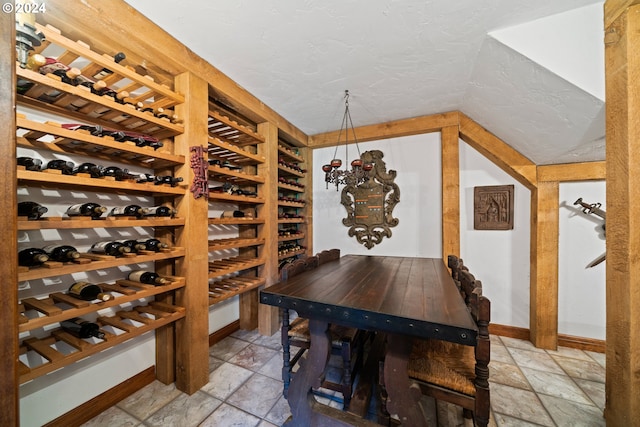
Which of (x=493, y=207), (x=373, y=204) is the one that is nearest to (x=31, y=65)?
(x=373, y=204)

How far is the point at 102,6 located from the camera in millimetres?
1222

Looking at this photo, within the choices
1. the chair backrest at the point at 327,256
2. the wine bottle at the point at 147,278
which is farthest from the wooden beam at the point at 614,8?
the wine bottle at the point at 147,278

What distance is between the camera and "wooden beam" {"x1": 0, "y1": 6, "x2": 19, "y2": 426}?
64cm

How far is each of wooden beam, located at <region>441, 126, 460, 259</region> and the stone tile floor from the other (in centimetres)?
115

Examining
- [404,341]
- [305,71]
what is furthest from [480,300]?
[305,71]

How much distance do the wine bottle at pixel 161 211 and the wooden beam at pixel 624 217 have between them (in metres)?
Answer: 2.56

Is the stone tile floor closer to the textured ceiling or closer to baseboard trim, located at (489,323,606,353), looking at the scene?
baseboard trim, located at (489,323,606,353)

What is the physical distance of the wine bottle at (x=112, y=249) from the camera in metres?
1.36

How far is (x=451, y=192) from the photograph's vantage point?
2646mm

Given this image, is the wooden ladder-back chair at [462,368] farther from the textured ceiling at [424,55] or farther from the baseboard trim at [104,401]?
the baseboard trim at [104,401]

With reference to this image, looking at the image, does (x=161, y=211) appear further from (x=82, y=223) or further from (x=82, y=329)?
(x=82, y=329)

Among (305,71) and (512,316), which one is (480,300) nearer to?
(305,71)

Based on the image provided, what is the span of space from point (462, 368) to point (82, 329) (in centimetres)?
216

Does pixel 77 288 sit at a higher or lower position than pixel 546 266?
higher
